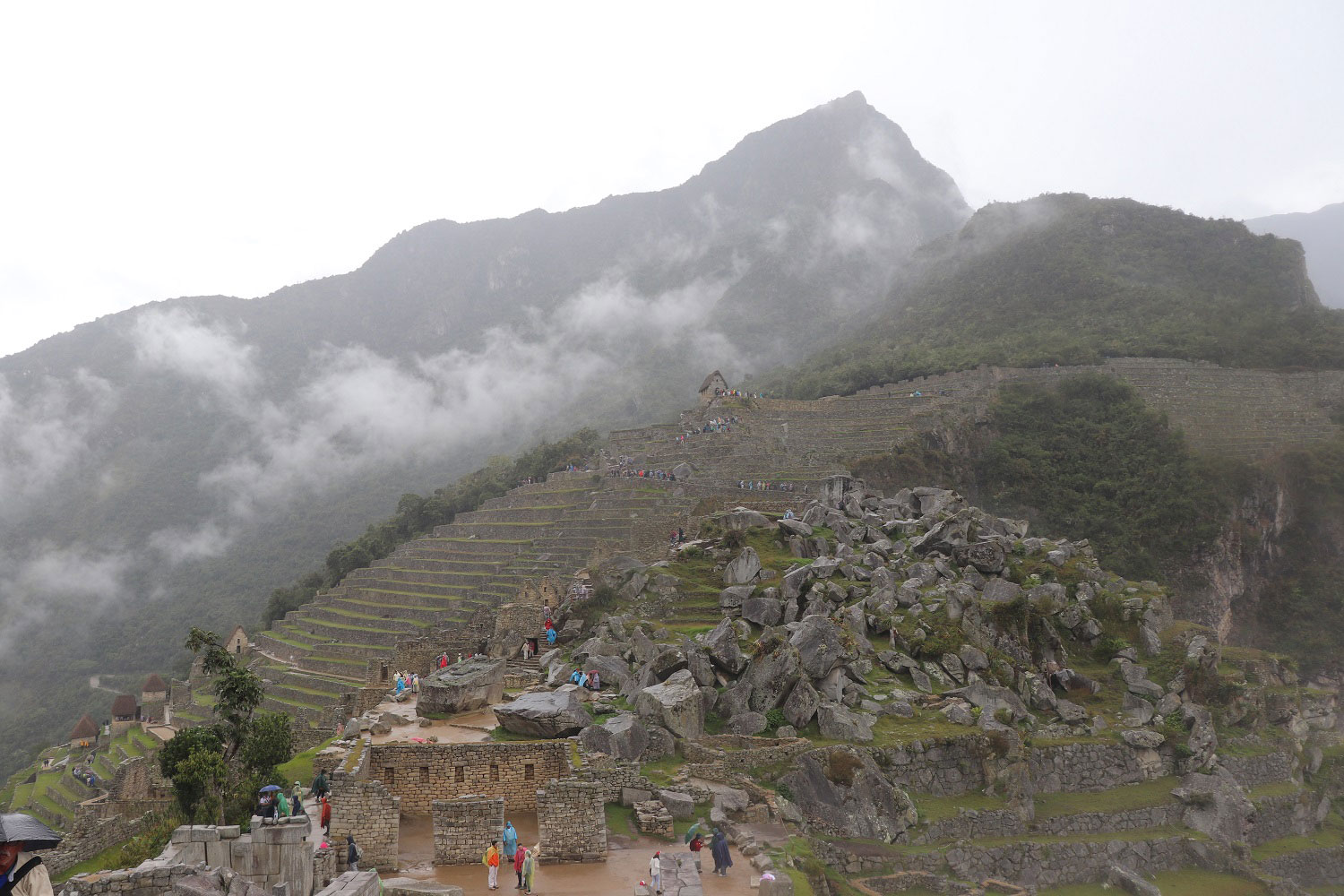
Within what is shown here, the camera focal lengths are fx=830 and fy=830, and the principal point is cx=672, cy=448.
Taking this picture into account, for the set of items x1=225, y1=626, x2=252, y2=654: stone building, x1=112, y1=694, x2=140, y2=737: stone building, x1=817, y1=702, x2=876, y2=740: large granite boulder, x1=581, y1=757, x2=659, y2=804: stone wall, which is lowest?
x1=112, y1=694, x2=140, y2=737: stone building

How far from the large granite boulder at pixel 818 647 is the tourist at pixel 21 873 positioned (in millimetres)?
13034

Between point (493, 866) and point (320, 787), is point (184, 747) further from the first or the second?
point (493, 866)

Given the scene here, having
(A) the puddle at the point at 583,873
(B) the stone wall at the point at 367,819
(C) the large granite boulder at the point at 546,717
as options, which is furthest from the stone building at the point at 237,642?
(B) the stone wall at the point at 367,819

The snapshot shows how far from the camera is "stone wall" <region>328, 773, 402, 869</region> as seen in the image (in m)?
9.78

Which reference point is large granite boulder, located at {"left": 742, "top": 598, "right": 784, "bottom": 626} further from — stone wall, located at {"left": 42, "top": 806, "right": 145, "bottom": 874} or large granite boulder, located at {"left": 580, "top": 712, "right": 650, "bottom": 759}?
stone wall, located at {"left": 42, "top": 806, "right": 145, "bottom": 874}

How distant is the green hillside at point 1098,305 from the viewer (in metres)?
47.9

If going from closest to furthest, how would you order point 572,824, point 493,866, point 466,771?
point 493,866 < point 572,824 < point 466,771

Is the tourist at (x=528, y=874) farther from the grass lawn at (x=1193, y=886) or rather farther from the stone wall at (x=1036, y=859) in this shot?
the grass lawn at (x=1193, y=886)

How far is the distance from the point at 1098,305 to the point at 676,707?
5379 centimetres

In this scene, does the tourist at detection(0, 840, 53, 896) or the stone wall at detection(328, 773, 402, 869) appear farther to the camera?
the stone wall at detection(328, 773, 402, 869)

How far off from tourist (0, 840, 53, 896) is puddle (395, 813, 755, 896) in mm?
5641

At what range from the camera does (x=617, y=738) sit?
42.8 feet

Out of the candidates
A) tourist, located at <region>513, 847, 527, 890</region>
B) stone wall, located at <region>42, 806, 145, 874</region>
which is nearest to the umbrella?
tourist, located at <region>513, 847, 527, 890</region>

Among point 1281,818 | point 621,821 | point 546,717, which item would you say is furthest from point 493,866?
point 1281,818
